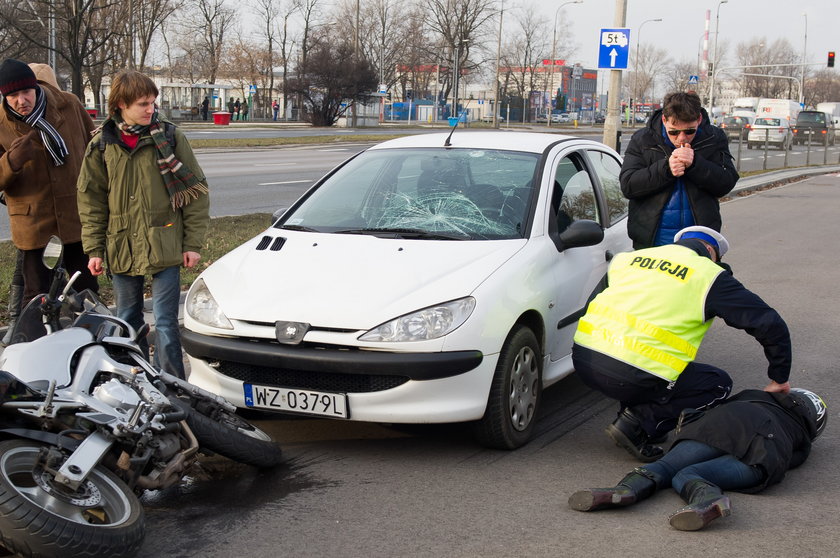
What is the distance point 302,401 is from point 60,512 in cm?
Answer: 137

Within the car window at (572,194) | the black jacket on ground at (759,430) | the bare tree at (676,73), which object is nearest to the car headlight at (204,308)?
the car window at (572,194)

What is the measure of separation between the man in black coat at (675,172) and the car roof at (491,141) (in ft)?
1.77

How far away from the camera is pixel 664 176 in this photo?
5.59 m

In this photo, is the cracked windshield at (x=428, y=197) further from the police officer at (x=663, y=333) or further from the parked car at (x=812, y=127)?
the parked car at (x=812, y=127)

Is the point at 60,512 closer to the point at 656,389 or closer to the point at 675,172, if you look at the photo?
the point at 656,389

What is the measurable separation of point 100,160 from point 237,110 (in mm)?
58483

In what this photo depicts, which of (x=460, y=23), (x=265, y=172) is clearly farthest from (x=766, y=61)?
(x=265, y=172)

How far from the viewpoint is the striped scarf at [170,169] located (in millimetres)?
4918

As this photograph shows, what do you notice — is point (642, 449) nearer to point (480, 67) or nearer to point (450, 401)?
point (450, 401)

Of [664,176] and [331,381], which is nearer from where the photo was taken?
[331,381]

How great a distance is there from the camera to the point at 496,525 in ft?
12.5

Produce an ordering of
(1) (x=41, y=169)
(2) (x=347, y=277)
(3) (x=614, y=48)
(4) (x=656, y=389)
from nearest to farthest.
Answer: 1. (4) (x=656, y=389)
2. (2) (x=347, y=277)
3. (1) (x=41, y=169)
4. (3) (x=614, y=48)

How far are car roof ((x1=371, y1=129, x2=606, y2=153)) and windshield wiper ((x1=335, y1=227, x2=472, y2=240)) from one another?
94 centimetres

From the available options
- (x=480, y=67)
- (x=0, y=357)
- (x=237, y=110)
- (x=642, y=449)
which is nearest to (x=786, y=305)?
(x=642, y=449)
